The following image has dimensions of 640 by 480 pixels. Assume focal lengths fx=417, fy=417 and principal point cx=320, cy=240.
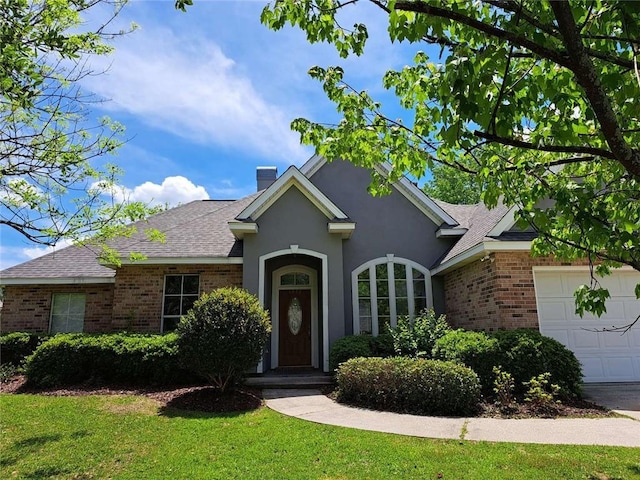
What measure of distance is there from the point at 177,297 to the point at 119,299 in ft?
5.30

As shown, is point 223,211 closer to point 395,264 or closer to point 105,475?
point 395,264

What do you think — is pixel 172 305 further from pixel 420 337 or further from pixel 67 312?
A: pixel 420 337

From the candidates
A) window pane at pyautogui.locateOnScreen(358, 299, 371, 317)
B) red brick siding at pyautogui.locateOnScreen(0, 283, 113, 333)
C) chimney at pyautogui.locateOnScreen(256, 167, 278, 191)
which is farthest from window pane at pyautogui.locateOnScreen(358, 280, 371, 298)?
red brick siding at pyautogui.locateOnScreen(0, 283, 113, 333)

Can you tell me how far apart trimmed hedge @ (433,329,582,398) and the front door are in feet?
19.0

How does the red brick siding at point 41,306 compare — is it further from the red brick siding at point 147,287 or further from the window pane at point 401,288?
the window pane at point 401,288

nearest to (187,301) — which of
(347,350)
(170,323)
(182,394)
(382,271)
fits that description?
(170,323)

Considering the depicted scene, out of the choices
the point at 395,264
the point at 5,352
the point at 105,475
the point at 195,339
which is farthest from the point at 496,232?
the point at 5,352

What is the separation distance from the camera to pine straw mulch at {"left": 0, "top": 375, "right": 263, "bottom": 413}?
8141mm

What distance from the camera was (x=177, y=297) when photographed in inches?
491

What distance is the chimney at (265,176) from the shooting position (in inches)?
726

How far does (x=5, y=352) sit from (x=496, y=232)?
13.4 meters

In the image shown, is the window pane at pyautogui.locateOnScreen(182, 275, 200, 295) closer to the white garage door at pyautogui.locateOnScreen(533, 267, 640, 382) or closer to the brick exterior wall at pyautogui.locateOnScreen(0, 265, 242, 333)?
the brick exterior wall at pyautogui.locateOnScreen(0, 265, 242, 333)

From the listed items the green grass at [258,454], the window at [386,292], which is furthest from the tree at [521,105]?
the window at [386,292]

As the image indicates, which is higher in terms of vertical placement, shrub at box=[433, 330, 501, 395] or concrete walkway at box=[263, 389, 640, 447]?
shrub at box=[433, 330, 501, 395]
